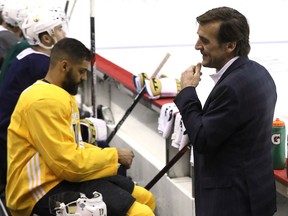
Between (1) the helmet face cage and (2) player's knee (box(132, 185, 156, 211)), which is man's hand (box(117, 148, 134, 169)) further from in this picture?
(1) the helmet face cage

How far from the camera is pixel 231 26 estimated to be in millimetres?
1613

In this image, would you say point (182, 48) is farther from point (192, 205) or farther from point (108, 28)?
point (192, 205)

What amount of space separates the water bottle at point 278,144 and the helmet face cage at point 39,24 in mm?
1208

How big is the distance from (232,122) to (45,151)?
26.6 inches

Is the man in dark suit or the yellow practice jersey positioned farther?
the yellow practice jersey

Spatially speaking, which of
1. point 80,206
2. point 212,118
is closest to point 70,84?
point 80,206

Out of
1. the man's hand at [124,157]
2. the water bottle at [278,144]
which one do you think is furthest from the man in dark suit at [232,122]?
the man's hand at [124,157]

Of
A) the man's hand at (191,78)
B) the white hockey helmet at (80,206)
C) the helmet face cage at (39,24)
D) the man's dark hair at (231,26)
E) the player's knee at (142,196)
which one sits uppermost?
the man's dark hair at (231,26)

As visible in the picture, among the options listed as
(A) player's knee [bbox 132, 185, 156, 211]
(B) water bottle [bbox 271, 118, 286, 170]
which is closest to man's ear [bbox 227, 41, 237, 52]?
(B) water bottle [bbox 271, 118, 286, 170]

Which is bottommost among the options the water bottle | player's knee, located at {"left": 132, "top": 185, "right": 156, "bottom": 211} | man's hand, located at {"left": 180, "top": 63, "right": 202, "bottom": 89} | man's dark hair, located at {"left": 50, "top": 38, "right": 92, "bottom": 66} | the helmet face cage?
player's knee, located at {"left": 132, "top": 185, "right": 156, "bottom": 211}

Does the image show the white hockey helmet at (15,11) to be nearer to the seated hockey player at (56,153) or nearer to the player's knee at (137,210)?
the seated hockey player at (56,153)

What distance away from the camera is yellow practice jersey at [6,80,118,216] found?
1.94 m

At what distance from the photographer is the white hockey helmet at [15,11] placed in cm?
345

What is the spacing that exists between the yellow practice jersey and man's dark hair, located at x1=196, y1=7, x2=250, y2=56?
61 centimetres
